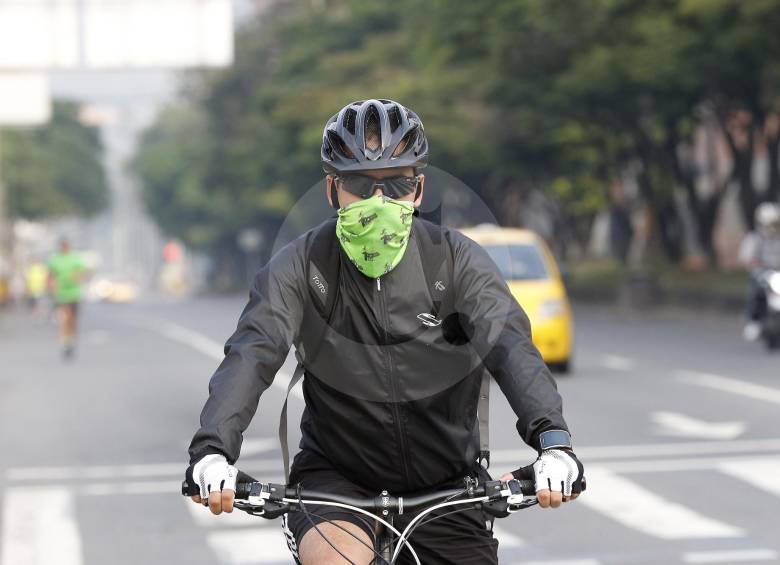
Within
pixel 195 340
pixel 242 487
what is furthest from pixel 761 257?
pixel 242 487

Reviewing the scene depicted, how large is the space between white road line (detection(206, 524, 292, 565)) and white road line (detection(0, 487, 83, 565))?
26.8 inches

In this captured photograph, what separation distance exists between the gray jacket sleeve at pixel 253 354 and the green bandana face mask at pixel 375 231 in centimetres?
19

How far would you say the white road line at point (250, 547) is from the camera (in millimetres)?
7873

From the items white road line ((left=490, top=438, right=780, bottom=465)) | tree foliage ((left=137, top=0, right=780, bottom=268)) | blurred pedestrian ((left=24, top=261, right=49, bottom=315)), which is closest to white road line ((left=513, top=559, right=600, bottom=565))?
white road line ((left=490, top=438, right=780, bottom=465))

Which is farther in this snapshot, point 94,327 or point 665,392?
point 94,327

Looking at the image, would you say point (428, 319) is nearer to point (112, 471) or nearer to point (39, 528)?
point (39, 528)

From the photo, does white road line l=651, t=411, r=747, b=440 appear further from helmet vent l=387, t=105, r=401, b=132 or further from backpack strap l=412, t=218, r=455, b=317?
helmet vent l=387, t=105, r=401, b=132

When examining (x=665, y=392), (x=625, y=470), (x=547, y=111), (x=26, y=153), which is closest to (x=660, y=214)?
(x=547, y=111)

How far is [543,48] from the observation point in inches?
1323

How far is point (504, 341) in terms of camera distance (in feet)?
13.0

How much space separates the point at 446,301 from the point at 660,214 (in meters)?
34.6

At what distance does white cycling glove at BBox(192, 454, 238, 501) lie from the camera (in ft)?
11.9

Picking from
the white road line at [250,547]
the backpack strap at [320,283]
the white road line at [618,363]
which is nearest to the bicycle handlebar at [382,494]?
the backpack strap at [320,283]

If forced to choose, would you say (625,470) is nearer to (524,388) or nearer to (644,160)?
(524,388)
